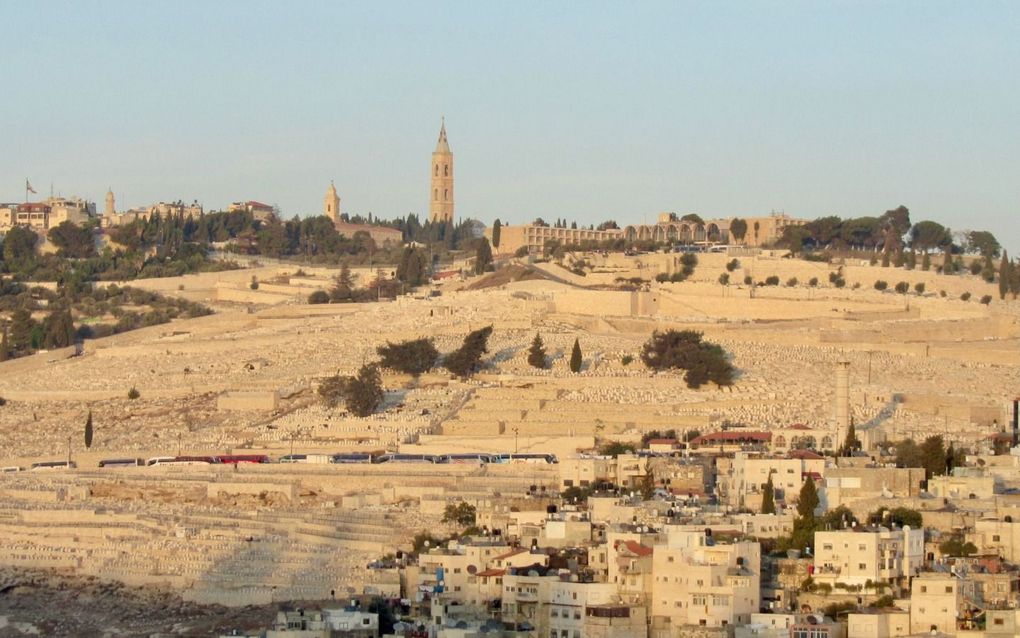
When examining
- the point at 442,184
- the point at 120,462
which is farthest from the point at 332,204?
the point at 120,462

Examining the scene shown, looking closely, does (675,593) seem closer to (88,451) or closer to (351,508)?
(351,508)

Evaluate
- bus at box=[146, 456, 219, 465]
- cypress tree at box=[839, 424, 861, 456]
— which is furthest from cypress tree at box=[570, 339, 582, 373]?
cypress tree at box=[839, 424, 861, 456]

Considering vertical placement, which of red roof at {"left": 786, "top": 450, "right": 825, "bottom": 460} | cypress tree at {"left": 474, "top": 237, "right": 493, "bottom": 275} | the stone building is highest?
cypress tree at {"left": 474, "top": 237, "right": 493, "bottom": 275}

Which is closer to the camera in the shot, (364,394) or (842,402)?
(842,402)

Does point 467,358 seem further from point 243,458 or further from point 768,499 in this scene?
point 768,499

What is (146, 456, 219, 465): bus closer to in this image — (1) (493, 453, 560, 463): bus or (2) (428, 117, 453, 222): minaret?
(1) (493, 453, 560, 463): bus

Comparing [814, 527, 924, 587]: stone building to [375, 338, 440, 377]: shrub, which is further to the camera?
[375, 338, 440, 377]: shrub
